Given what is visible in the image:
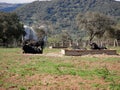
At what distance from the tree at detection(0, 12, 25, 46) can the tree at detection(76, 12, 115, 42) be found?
1527cm

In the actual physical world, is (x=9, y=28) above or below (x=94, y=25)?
below

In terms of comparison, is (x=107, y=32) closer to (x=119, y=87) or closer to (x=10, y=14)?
(x=10, y=14)

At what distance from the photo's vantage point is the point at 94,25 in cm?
7825

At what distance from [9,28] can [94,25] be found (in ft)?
70.2

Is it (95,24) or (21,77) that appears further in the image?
(95,24)

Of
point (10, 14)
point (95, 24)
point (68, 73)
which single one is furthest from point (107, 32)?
point (68, 73)

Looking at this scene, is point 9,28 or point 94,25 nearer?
point 9,28

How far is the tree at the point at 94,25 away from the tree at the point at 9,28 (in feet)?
50.1

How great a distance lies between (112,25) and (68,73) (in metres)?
70.2

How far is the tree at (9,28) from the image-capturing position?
6662 cm

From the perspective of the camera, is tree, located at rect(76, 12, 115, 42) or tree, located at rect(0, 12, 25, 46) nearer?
tree, located at rect(0, 12, 25, 46)

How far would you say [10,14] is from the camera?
72688 mm

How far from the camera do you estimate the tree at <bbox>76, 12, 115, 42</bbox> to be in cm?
7794

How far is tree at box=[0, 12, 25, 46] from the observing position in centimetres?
6662
